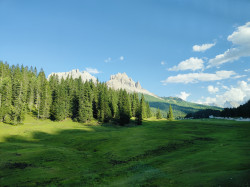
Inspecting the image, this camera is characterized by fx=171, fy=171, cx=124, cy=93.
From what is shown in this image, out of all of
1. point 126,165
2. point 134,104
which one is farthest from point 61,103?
point 126,165

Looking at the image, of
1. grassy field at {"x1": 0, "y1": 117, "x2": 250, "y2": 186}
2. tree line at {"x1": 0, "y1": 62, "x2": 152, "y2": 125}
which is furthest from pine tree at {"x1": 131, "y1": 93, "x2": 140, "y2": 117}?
grassy field at {"x1": 0, "y1": 117, "x2": 250, "y2": 186}

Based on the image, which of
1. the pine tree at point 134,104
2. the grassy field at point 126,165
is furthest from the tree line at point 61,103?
the grassy field at point 126,165

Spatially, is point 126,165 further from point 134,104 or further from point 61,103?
point 134,104

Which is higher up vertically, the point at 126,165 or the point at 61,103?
the point at 61,103

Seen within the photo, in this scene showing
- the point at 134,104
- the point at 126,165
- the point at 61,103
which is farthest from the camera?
the point at 134,104

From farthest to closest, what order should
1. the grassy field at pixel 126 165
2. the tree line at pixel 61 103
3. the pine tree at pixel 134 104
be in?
the pine tree at pixel 134 104 < the tree line at pixel 61 103 < the grassy field at pixel 126 165

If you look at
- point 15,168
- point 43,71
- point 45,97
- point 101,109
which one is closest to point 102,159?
point 15,168

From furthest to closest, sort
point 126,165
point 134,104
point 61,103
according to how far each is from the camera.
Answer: point 134,104, point 61,103, point 126,165

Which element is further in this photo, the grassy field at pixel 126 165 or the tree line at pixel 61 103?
the tree line at pixel 61 103

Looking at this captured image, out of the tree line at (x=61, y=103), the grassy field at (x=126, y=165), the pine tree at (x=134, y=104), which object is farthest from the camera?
the pine tree at (x=134, y=104)

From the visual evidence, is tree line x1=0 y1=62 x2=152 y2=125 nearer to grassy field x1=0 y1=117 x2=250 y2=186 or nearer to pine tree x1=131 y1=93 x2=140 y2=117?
pine tree x1=131 y1=93 x2=140 y2=117

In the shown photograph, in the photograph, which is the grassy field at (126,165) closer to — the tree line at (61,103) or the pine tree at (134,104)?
the tree line at (61,103)

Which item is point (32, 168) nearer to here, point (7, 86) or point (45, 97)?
point (7, 86)

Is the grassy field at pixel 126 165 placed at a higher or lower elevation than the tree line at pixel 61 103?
lower
